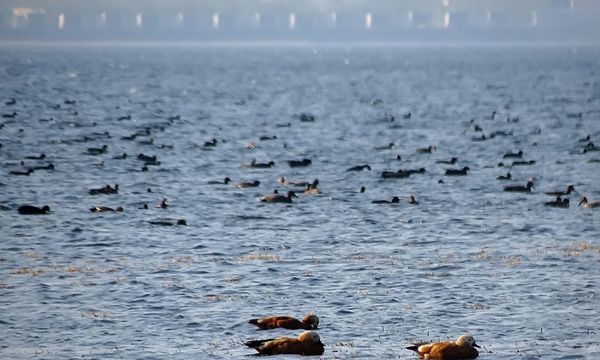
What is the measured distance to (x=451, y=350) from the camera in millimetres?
23734

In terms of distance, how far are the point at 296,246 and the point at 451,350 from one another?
14.1 m

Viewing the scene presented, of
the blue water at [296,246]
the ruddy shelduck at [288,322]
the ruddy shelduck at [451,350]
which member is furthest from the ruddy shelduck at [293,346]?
the ruddy shelduck at [451,350]

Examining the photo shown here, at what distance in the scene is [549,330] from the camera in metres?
26.9

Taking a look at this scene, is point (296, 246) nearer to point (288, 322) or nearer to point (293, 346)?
point (288, 322)

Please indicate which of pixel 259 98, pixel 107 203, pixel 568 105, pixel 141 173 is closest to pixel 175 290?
pixel 107 203

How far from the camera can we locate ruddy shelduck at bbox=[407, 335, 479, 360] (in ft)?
77.9

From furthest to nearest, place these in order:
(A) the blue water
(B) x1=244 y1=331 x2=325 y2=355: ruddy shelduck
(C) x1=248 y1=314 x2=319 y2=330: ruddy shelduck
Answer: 1. (A) the blue water
2. (C) x1=248 y1=314 x2=319 y2=330: ruddy shelduck
3. (B) x1=244 y1=331 x2=325 y2=355: ruddy shelduck

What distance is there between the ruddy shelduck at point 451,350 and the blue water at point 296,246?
2.37 feet

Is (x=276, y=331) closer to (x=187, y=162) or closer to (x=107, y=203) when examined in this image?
(x=107, y=203)

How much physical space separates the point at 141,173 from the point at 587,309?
104ft

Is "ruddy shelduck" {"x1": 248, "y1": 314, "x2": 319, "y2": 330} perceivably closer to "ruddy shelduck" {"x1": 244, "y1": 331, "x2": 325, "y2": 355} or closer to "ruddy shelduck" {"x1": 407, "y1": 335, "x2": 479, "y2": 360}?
"ruddy shelduck" {"x1": 244, "y1": 331, "x2": 325, "y2": 355}

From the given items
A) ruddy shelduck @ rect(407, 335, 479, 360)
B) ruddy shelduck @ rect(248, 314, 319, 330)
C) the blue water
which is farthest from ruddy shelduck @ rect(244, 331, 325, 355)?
ruddy shelduck @ rect(407, 335, 479, 360)

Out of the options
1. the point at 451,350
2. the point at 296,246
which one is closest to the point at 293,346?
the point at 451,350

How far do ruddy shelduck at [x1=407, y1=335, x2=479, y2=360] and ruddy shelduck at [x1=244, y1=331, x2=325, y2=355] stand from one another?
6.56 feet
